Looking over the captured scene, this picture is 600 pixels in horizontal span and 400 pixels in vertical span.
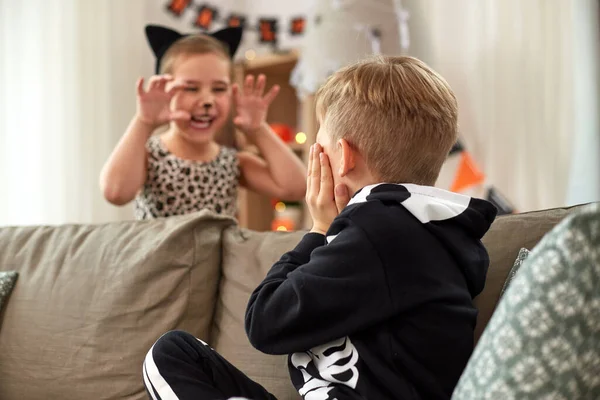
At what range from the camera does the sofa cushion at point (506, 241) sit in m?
1.21

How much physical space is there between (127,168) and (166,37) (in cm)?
45

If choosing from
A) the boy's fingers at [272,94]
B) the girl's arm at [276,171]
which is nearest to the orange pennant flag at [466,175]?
the girl's arm at [276,171]

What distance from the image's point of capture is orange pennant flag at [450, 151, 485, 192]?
106 inches

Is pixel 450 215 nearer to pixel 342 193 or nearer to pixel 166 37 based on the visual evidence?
pixel 342 193

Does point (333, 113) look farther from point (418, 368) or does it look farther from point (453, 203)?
point (418, 368)

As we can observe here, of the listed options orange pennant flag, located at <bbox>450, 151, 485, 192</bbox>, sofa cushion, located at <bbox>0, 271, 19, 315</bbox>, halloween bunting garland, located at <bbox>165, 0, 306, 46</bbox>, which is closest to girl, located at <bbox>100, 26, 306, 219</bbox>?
sofa cushion, located at <bbox>0, 271, 19, 315</bbox>

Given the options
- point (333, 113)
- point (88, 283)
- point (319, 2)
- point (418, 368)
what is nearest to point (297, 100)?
point (319, 2)

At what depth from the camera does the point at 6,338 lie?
5.00 ft

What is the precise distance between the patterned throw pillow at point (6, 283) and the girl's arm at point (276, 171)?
83 centimetres

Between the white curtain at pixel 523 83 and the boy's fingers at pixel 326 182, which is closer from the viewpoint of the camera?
the boy's fingers at pixel 326 182

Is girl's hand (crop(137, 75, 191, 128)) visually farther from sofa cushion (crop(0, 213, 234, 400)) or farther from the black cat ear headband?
sofa cushion (crop(0, 213, 234, 400))

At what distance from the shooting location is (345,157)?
1.07 m

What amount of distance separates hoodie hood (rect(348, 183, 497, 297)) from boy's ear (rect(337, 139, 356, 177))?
6cm

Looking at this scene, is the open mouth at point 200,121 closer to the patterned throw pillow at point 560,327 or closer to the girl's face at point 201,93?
the girl's face at point 201,93
